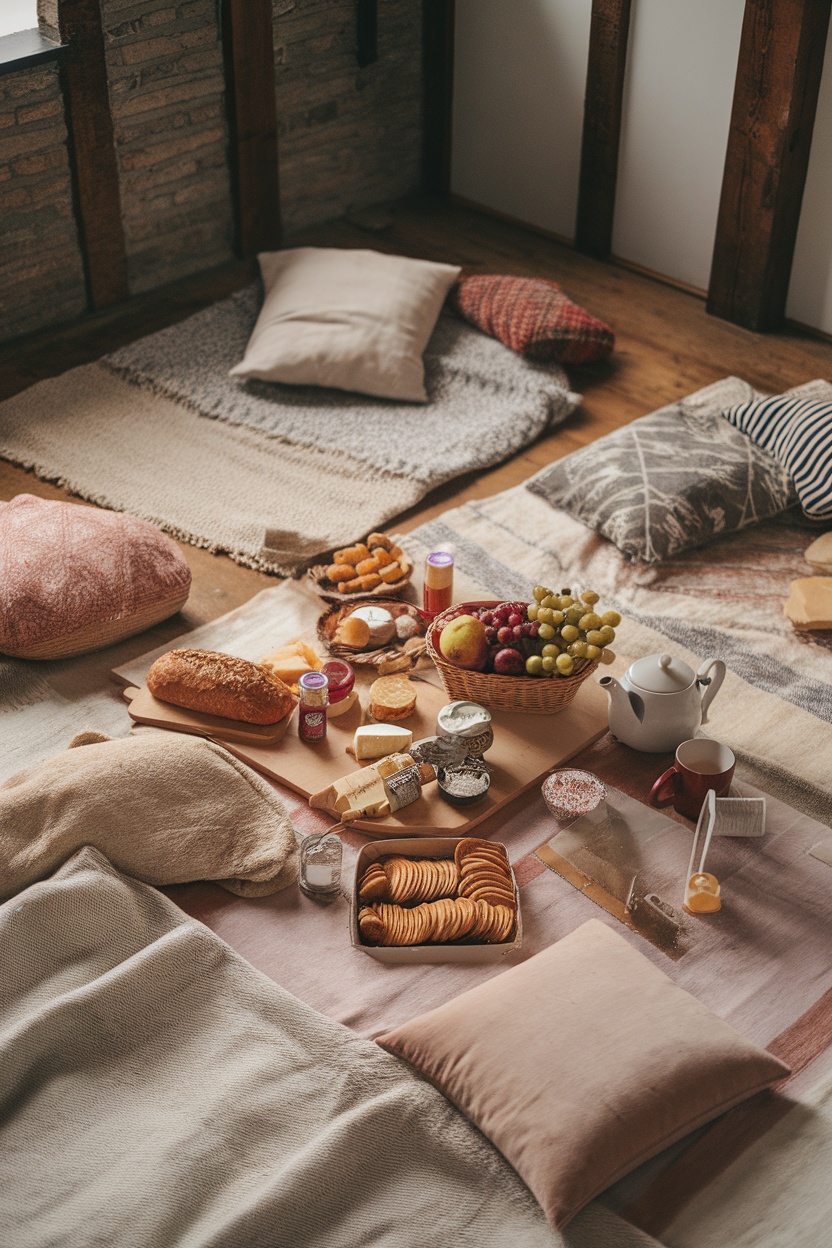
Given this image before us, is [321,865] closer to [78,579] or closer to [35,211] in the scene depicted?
[78,579]

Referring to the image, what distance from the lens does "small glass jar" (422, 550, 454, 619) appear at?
2.65 meters

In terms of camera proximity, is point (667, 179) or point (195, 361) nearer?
point (195, 361)

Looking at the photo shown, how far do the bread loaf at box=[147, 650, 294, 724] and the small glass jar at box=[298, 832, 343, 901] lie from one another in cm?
36

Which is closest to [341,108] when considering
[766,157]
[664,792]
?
[766,157]

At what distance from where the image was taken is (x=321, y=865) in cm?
208

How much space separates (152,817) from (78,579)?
772mm

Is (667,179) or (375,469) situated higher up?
(667,179)

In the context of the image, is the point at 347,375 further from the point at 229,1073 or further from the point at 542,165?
the point at 229,1073

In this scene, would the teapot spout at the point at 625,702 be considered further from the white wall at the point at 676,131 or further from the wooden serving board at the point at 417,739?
the white wall at the point at 676,131

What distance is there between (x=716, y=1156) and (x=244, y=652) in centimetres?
144

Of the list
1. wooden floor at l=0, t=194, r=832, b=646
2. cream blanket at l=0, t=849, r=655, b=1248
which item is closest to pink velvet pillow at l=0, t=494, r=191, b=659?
wooden floor at l=0, t=194, r=832, b=646

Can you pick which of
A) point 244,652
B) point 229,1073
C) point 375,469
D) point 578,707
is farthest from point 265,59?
point 229,1073

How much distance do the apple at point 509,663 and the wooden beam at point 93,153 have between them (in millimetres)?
2333

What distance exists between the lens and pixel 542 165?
175 inches
